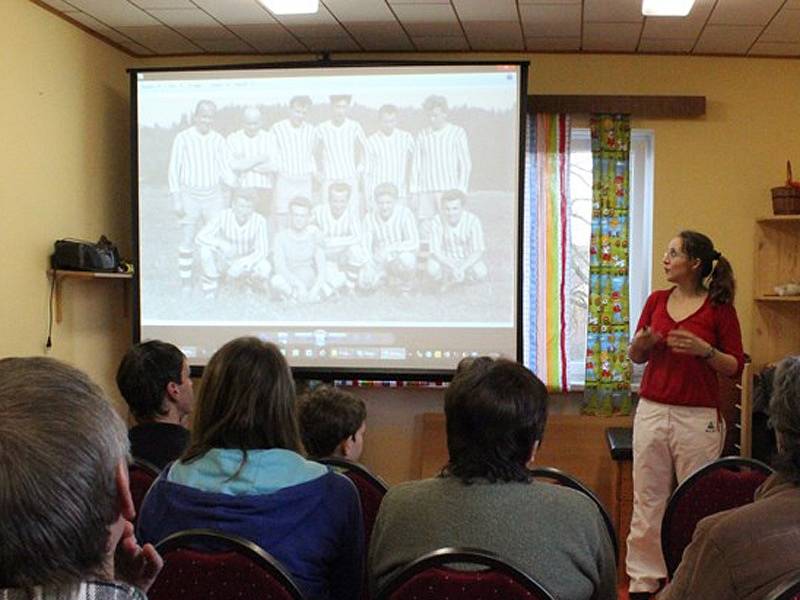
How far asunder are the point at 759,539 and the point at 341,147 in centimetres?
327

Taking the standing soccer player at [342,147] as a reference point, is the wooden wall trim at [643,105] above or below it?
above

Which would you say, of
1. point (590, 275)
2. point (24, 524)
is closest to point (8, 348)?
point (590, 275)

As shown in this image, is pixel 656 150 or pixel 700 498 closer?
pixel 700 498

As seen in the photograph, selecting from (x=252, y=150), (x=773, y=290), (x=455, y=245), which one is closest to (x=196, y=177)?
(x=252, y=150)

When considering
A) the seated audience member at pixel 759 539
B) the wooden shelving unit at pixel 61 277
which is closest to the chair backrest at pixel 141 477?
the seated audience member at pixel 759 539

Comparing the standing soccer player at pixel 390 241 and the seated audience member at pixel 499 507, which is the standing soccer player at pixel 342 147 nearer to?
the standing soccer player at pixel 390 241

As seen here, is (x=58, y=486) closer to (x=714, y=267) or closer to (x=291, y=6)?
(x=714, y=267)

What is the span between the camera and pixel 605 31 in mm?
4207

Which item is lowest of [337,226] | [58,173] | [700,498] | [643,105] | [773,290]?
[700,498]

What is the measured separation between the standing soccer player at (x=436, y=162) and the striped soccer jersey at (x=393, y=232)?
0.06m

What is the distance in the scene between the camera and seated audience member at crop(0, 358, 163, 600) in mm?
849

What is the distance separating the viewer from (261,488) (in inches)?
68.3

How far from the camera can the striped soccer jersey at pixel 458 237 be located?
168 inches

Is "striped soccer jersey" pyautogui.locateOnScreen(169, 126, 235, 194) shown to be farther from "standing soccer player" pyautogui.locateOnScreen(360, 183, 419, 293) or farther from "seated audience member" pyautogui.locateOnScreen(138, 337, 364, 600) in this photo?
"seated audience member" pyautogui.locateOnScreen(138, 337, 364, 600)
